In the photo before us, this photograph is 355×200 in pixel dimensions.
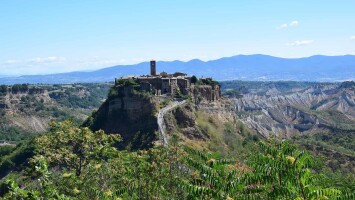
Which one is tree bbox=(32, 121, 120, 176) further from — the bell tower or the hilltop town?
the bell tower

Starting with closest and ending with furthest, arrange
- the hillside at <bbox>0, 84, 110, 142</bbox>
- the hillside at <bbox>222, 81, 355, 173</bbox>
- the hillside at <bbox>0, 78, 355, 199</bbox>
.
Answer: the hillside at <bbox>0, 78, 355, 199</bbox>, the hillside at <bbox>222, 81, 355, 173</bbox>, the hillside at <bbox>0, 84, 110, 142</bbox>

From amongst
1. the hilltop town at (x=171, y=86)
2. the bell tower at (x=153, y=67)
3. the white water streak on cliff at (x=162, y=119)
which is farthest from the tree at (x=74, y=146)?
the bell tower at (x=153, y=67)

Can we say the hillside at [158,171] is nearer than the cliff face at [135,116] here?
Yes

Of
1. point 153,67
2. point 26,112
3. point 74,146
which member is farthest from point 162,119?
point 26,112

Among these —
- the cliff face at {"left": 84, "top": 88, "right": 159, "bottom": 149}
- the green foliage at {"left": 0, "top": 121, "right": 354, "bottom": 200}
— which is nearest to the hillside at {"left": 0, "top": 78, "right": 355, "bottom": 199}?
the green foliage at {"left": 0, "top": 121, "right": 354, "bottom": 200}

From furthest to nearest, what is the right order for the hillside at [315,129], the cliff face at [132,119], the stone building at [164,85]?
the hillside at [315,129] → the stone building at [164,85] → the cliff face at [132,119]

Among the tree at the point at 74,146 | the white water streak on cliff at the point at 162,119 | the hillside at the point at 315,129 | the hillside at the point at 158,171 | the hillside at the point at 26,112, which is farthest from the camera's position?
the hillside at the point at 26,112

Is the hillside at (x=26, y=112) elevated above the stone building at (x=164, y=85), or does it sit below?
below

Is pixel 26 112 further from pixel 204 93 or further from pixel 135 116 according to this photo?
pixel 135 116

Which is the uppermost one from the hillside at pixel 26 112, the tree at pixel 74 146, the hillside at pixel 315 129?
the tree at pixel 74 146

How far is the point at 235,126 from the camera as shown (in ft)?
260

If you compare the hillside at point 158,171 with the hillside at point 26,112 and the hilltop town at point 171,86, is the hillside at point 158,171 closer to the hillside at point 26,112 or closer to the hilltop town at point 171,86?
the hilltop town at point 171,86

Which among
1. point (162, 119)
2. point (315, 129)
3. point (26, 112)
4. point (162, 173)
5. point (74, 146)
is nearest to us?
point (162, 173)

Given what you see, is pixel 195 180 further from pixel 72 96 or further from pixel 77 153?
pixel 72 96
